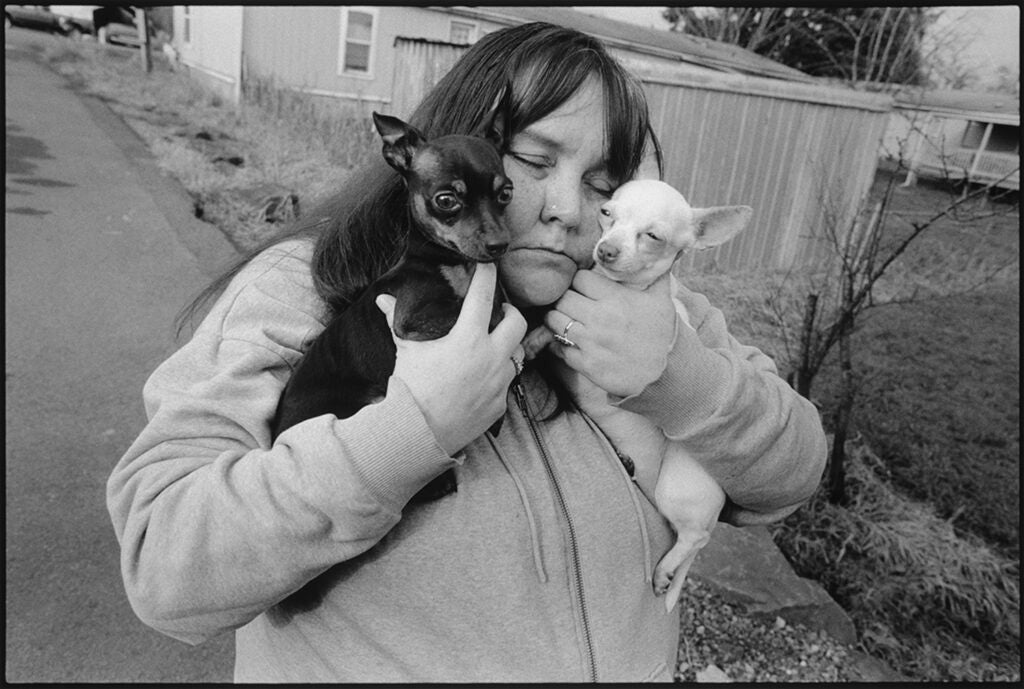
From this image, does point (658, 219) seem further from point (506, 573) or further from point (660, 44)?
point (660, 44)

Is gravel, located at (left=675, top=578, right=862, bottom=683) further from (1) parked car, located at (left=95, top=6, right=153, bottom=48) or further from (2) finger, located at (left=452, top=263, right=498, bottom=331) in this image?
(1) parked car, located at (left=95, top=6, right=153, bottom=48)

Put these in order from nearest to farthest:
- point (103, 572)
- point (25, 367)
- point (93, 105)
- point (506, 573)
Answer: point (506, 573)
point (103, 572)
point (25, 367)
point (93, 105)

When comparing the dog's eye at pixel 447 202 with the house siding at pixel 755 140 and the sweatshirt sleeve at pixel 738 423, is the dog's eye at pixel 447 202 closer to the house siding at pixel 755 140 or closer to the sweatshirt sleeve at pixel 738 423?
the sweatshirt sleeve at pixel 738 423

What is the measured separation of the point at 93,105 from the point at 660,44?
13.6 m

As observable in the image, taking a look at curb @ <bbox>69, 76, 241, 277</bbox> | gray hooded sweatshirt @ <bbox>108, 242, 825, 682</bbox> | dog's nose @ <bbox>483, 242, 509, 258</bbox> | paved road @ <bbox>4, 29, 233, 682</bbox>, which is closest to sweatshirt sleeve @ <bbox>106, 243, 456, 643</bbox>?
gray hooded sweatshirt @ <bbox>108, 242, 825, 682</bbox>

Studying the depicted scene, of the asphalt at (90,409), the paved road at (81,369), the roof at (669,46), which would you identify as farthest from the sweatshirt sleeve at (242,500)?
the roof at (669,46)

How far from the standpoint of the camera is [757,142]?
9789mm

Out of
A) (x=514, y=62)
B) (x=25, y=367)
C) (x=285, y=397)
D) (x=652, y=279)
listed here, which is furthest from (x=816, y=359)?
(x=25, y=367)

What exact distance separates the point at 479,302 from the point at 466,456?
13.4 inches

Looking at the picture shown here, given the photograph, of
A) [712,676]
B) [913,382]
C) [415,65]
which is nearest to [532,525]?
[712,676]

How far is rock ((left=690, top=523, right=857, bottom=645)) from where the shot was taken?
354 centimetres

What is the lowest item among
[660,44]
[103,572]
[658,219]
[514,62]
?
[103,572]

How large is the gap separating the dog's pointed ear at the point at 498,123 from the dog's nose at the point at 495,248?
27 centimetres

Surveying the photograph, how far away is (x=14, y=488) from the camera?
12.6 ft
